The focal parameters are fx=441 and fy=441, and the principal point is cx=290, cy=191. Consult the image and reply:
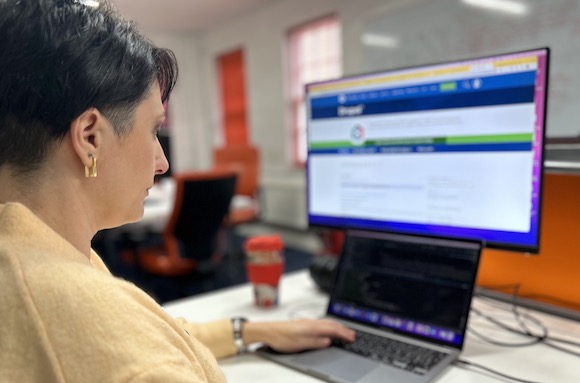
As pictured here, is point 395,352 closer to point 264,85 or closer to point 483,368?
point 483,368

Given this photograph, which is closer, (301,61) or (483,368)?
(483,368)

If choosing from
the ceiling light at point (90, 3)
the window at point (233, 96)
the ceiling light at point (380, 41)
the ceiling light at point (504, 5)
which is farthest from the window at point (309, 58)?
the ceiling light at point (90, 3)

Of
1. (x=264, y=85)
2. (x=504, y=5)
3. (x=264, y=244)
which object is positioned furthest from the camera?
(x=264, y=85)

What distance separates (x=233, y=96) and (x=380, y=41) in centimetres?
291

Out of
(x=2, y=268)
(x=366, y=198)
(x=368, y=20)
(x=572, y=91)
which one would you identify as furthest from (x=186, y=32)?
(x=2, y=268)

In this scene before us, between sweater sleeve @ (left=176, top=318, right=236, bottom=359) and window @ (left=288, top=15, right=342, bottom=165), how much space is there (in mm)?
3852

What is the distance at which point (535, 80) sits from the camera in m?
0.83

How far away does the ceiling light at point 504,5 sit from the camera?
2.96m

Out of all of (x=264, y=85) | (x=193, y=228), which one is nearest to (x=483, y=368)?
(x=193, y=228)

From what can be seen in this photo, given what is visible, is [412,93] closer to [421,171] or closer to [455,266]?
[421,171]

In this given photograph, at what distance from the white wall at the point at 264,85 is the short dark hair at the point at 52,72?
3.62 meters

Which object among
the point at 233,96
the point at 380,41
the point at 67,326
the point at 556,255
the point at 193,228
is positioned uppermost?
the point at 380,41

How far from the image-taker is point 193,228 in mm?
2578

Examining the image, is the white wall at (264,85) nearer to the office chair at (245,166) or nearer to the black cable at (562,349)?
the office chair at (245,166)
